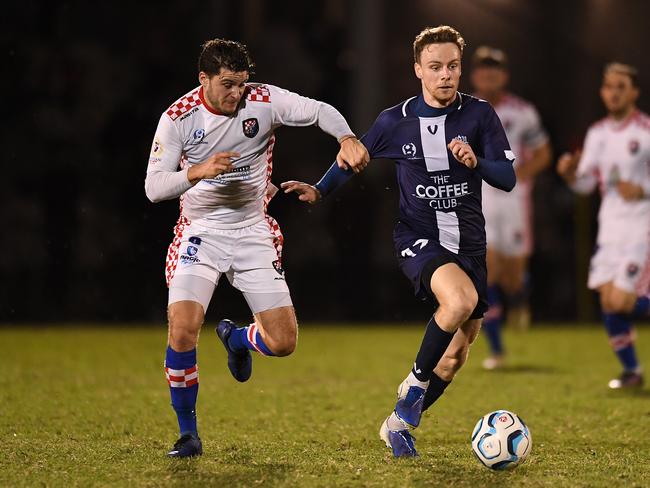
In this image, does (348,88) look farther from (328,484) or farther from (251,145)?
(328,484)

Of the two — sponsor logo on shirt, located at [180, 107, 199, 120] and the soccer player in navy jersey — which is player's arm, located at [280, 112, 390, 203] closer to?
the soccer player in navy jersey

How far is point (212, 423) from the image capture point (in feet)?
21.3

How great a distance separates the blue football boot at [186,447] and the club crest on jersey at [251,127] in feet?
4.81

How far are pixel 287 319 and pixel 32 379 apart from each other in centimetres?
354

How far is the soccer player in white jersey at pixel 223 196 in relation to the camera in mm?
5383

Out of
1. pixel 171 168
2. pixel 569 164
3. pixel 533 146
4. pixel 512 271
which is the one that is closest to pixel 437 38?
pixel 171 168

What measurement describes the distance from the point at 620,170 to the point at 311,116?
3.45m

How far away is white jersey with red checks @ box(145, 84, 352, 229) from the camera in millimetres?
5461

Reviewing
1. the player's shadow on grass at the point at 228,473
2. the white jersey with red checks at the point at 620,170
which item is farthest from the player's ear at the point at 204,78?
the white jersey with red checks at the point at 620,170

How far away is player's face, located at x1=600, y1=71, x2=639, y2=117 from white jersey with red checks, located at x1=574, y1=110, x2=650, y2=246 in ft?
0.34

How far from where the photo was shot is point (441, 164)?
5613 millimetres

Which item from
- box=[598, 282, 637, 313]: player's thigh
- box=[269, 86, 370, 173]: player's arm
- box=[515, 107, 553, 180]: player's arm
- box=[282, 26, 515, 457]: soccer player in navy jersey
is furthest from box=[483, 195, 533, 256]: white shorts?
box=[269, 86, 370, 173]: player's arm

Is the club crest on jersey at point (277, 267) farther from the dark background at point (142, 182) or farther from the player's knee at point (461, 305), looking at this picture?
the dark background at point (142, 182)

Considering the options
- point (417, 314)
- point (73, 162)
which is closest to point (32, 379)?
point (73, 162)
